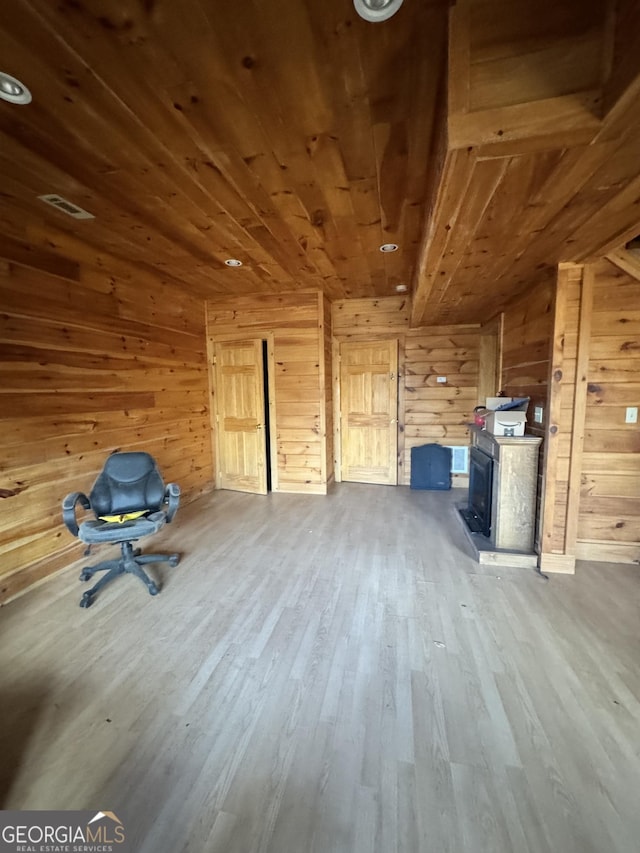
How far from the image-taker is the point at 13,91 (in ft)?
4.27

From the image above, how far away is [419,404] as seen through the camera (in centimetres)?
469

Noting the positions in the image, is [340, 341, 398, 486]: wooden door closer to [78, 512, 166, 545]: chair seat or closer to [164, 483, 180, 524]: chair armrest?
[164, 483, 180, 524]: chair armrest

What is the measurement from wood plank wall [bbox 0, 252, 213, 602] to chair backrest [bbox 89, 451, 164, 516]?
0.38 m

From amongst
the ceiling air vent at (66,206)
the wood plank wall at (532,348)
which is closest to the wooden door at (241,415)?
the ceiling air vent at (66,206)

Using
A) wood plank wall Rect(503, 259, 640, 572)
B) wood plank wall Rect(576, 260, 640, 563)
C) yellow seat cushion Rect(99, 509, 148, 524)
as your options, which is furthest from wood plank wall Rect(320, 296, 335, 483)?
wood plank wall Rect(576, 260, 640, 563)

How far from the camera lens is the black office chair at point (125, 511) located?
2170mm

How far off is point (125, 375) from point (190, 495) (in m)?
1.70

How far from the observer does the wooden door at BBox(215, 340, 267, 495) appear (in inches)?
172

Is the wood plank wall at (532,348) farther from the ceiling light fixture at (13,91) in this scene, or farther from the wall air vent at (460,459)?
the ceiling light fixture at (13,91)

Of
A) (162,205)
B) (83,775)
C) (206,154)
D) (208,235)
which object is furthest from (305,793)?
(208,235)

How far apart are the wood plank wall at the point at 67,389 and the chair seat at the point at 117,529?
0.57 meters

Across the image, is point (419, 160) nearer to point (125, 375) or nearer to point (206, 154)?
point (206, 154)

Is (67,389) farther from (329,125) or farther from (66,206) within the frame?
(329,125)

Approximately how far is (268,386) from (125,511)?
2417 millimetres
